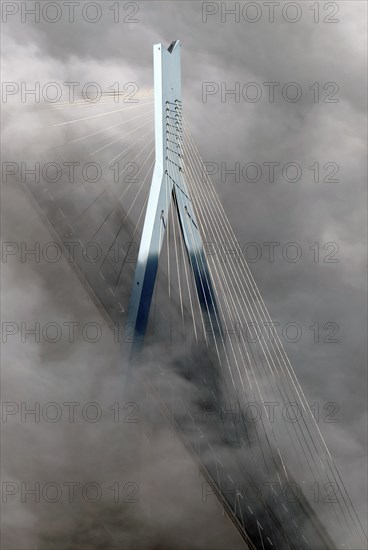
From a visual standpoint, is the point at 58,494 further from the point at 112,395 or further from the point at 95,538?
the point at 112,395

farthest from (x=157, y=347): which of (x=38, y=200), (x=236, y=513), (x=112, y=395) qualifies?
(x=38, y=200)

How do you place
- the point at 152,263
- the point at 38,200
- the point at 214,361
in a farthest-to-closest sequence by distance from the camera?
the point at 38,200
the point at 214,361
the point at 152,263

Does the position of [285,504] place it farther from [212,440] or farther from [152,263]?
[152,263]

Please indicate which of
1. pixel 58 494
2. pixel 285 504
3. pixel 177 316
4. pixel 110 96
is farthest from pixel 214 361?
pixel 110 96

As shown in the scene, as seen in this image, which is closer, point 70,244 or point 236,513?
point 236,513

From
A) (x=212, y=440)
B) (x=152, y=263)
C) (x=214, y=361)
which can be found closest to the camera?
(x=152, y=263)

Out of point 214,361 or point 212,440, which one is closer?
point 212,440

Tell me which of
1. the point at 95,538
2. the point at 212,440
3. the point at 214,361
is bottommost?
the point at 95,538

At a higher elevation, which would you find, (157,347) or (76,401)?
(157,347)

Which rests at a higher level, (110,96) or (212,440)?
(110,96)
